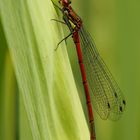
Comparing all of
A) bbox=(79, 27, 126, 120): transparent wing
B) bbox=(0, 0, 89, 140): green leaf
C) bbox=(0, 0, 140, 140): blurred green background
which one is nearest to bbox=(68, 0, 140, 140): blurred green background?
bbox=(0, 0, 140, 140): blurred green background

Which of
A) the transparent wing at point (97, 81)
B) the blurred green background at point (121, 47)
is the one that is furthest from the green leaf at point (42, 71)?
the transparent wing at point (97, 81)

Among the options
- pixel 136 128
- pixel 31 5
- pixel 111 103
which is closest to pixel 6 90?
pixel 31 5

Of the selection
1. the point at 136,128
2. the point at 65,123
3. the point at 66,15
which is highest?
the point at 66,15

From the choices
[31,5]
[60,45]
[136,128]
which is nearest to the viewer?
[31,5]

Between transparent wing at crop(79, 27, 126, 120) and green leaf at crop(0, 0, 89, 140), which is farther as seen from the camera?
transparent wing at crop(79, 27, 126, 120)

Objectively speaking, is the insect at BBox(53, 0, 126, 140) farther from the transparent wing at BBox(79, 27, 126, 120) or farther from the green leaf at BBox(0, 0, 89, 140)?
the green leaf at BBox(0, 0, 89, 140)

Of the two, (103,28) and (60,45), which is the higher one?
(103,28)

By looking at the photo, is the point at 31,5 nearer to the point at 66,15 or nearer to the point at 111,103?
the point at 66,15
